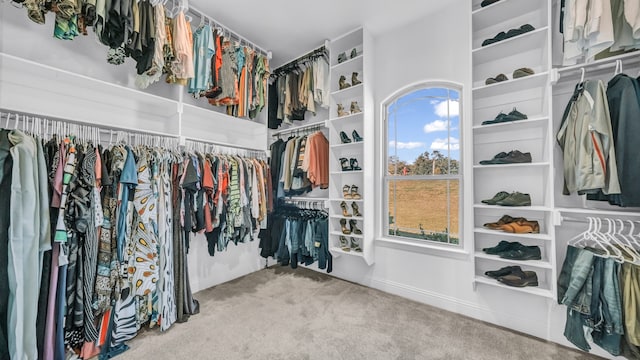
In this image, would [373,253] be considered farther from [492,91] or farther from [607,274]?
[492,91]

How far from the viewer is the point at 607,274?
1.49 meters

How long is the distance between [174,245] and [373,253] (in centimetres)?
203

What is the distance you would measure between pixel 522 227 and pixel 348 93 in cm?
217

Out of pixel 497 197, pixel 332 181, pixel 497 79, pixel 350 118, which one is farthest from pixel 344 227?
pixel 497 79

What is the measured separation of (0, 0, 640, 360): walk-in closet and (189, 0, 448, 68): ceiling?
0.02 meters

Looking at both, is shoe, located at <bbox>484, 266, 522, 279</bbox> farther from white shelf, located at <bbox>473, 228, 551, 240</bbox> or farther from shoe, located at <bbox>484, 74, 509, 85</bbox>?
shoe, located at <bbox>484, 74, 509, 85</bbox>

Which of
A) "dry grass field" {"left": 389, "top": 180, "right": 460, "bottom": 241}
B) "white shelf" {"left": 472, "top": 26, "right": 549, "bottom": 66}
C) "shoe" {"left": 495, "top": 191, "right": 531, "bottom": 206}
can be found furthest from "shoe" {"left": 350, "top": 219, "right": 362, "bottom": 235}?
"white shelf" {"left": 472, "top": 26, "right": 549, "bottom": 66}

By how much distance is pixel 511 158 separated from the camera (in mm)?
1965

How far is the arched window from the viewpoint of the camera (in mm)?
2438

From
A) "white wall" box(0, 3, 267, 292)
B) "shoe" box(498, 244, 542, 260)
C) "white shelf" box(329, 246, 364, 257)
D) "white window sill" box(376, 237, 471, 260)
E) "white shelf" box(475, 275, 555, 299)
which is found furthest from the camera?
"white shelf" box(329, 246, 364, 257)

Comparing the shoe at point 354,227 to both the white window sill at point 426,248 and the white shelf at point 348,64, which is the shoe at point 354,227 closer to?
the white window sill at point 426,248

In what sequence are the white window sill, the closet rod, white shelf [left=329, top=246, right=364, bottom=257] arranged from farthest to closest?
white shelf [left=329, top=246, right=364, bottom=257] → the closet rod → the white window sill

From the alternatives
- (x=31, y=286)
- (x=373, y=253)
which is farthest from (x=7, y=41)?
(x=373, y=253)

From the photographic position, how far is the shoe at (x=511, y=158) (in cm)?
194
